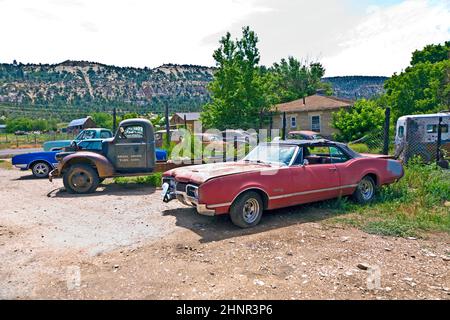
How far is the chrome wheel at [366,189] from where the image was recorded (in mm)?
6625

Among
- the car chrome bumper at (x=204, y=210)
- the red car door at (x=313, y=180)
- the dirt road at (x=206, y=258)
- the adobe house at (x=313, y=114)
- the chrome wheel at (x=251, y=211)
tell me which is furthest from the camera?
the adobe house at (x=313, y=114)

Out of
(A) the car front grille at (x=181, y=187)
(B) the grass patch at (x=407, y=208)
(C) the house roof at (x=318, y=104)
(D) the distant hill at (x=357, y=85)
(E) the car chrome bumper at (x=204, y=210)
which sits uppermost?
(D) the distant hill at (x=357, y=85)

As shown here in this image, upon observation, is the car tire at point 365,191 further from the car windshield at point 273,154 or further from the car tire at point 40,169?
the car tire at point 40,169

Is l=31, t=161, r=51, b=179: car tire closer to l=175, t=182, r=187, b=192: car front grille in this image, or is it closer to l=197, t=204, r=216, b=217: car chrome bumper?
l=175, t=182, r=187, b=192: car front grille

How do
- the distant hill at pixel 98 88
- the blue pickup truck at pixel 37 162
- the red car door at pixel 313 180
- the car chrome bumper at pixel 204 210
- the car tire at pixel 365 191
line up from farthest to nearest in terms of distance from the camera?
1. the distant hill at pixel 98 88
2. the blue pickup truck at pixel 37 162
3. the car tire at pixel 365 191
4. the red car door at pixel 313 180
5. the car chrome bumper at pixel 204 210

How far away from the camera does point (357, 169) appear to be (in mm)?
6398

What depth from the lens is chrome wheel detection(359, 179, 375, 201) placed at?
662 centimetres

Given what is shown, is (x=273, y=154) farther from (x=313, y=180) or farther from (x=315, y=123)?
(x=315, y=123)

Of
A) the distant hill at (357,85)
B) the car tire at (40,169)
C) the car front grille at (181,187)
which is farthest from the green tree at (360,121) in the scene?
the distant hill at (357,85)

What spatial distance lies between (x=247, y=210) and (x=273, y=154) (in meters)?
1.39

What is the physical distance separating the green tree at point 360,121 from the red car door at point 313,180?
573 inches
